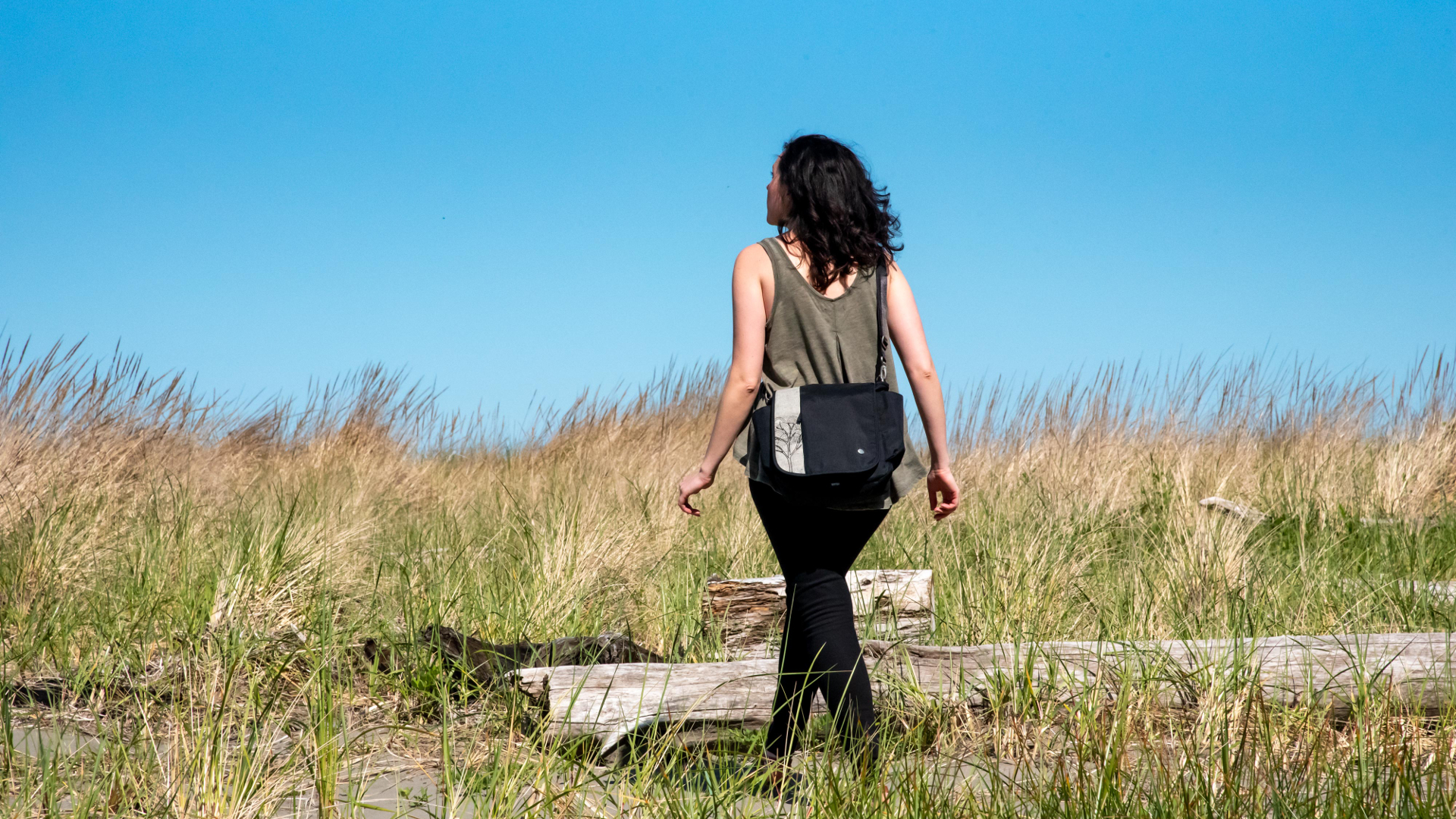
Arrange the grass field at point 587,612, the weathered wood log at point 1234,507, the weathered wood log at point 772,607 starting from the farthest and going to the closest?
the weathered wood log at point 1234,507, the weathered wood log at point 772,607, the grass field at point 587,612

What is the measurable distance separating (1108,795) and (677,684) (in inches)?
54.8

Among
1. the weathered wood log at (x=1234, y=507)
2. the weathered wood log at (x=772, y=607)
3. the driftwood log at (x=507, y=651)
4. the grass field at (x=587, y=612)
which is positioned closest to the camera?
the grass field at (x=587, y=612)

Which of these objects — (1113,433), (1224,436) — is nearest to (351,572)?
(1113,433)

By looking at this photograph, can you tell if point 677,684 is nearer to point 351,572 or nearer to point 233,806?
point 233,806

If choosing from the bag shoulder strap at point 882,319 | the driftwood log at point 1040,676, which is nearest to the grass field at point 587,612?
the driftwood log at point 1040,676

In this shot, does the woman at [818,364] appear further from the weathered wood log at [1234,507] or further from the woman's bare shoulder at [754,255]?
the weathered wood log at [1234,507]

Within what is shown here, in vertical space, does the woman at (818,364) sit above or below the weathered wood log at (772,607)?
above

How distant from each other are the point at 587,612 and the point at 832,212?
2318 millimetres

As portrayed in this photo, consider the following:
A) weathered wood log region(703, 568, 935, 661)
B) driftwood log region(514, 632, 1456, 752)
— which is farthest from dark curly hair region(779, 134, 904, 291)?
weathered wood log region(703, 568, 935, 661)

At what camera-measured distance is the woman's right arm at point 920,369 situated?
2795 millimetres

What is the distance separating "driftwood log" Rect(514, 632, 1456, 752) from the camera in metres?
2.87

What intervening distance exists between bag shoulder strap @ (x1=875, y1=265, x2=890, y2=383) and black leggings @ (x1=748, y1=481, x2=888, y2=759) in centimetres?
42

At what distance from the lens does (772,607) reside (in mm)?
3912

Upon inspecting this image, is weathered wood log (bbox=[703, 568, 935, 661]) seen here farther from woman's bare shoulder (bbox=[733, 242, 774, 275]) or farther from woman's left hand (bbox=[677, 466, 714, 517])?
woman's bare shoulder (bbox=[733, 242, 774, 275])
